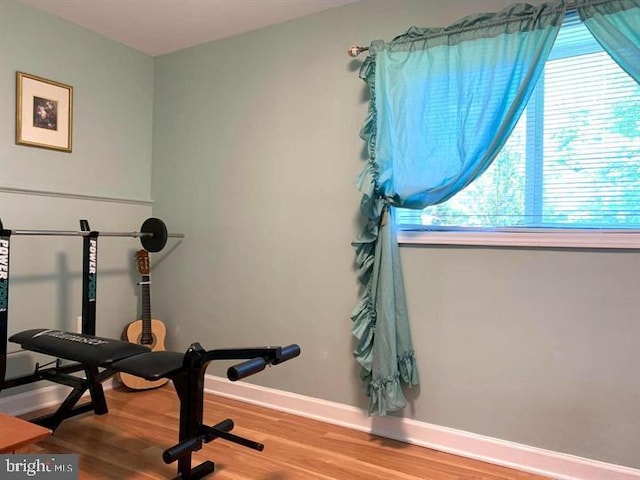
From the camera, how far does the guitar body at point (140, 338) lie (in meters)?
3.09

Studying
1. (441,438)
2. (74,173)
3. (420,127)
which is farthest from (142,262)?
(441,438)

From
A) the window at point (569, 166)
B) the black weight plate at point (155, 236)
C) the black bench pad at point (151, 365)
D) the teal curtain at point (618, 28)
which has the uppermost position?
the teal curtain at point (618, 28)

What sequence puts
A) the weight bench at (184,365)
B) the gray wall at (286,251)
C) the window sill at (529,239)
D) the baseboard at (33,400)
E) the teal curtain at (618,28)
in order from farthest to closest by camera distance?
the baseboard at (33,400) < the gray wall at (286,251) < the window sill at (529,239) < the teal curtain at (618,28) < the weight bench at (184,365)

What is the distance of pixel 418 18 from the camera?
96.3 inches

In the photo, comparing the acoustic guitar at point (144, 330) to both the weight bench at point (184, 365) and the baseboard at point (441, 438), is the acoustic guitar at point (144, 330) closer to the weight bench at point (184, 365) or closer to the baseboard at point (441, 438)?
the baseboard at point (441, 438)

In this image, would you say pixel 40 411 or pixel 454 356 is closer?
pixel 454 356

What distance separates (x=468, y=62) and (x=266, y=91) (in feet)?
4.11

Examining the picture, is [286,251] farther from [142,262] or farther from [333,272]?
[142,262]

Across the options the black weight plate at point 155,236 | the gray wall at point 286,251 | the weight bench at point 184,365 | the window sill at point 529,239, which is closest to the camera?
the weight bench at point 184,365

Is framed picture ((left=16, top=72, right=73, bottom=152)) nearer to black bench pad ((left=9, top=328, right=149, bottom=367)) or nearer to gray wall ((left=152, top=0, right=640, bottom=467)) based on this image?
gray wall ((left=152, top=0, right=640, bottom=467))

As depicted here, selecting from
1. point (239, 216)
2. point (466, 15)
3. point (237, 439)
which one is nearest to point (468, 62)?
point (466, 15)

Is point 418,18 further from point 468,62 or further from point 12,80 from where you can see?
point 12,80

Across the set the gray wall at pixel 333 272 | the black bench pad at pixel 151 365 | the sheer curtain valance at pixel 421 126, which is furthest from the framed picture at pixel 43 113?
the sheer curtain valance at pixel 421 126

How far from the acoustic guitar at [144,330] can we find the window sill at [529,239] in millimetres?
1713
